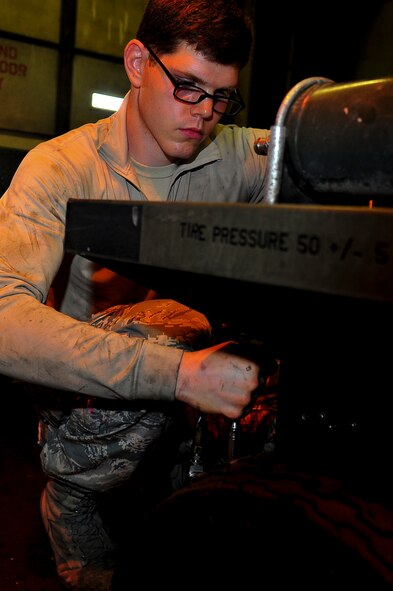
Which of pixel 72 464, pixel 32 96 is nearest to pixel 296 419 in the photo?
pixel 72 464

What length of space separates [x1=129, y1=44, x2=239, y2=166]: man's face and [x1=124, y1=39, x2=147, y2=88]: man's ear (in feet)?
0.09

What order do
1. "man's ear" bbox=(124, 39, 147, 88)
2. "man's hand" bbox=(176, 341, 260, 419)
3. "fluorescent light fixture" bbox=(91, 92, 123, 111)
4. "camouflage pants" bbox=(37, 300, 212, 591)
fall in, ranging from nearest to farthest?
"man's hand" bbox=(176, 341, 260, 419)
"camouflage pants" bbox=(37, 300, 212, 591)
"man's ear" bbox=(124, 39, 147, 88)
"fluorescent light fixture" bbox=(91, 92, 123, 111)

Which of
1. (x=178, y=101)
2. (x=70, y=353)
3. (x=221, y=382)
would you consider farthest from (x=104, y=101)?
(x=221, y=382)

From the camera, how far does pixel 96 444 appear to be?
1.75 meters

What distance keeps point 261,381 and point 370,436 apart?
220 millimetres

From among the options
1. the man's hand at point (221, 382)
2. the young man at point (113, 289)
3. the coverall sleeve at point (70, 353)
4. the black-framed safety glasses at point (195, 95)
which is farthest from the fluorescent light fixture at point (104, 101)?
the man's hand at point (221, 382)

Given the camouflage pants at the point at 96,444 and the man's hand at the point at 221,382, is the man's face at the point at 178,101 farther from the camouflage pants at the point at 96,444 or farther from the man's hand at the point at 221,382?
the man's hand at the point at 221,382

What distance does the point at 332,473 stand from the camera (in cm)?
113

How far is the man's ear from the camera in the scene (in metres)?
1.92

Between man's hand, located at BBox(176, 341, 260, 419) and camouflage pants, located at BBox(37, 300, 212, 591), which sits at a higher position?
man's hand, located at BBox(176, 341, 260, 419)

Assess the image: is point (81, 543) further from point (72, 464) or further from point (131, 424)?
point (131, 424)

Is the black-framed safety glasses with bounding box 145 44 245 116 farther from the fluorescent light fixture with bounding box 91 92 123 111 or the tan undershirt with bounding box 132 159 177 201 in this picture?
the fluorescent light fixture with bounding box 91 92 123 111

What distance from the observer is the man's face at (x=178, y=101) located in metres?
1.76

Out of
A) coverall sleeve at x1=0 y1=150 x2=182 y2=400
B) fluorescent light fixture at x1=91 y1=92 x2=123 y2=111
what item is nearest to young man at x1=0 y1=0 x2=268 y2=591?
coverall sleeve at x1=0 y1=150 x2=182 y2=400
